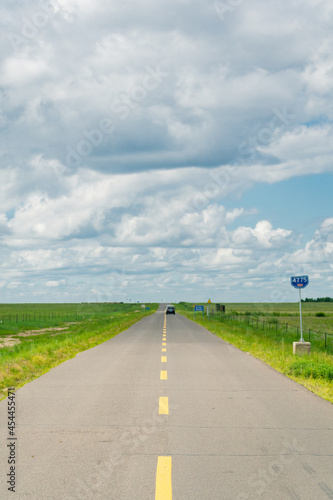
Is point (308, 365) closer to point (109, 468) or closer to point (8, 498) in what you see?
point (109, 468)

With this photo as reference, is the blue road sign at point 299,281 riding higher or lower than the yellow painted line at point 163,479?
higher

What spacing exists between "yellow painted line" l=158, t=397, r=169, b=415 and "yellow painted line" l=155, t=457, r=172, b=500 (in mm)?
2464

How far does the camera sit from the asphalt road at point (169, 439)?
193 inches

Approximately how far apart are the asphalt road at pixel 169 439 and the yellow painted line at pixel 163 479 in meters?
0.01

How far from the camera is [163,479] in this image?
508 centimetres

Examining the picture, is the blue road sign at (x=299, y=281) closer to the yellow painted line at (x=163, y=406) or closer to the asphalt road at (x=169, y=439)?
the asphalt road at (x=169, y=439)

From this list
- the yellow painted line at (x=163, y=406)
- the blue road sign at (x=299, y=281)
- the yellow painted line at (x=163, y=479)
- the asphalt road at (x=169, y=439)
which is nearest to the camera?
the yellow painted line at (x=163, y=479)

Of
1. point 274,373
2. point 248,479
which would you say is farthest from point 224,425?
point 274,373

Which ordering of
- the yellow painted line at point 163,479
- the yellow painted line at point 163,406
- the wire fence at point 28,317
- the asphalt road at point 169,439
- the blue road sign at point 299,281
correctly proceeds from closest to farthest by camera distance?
the yellow painted line at point 163,479 → the asphalt road at point 169,439 → the yellow painted line at point 163,406 → the blue road sign at point 299,281 → the wire fence at point 28,317

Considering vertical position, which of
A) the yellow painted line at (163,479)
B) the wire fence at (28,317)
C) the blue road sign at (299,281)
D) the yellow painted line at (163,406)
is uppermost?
the blue road sign at (299,281)

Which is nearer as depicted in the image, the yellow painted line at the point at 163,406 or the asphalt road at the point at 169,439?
the asphalt road at the point at 169,439

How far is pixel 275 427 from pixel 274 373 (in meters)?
5.99

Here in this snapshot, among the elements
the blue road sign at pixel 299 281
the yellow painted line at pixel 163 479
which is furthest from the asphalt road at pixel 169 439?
the blue road sign at pixel 299 281

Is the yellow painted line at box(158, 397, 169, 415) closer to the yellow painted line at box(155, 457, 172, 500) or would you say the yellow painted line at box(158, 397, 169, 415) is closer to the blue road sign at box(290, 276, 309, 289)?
the yellow painted line at box(155, 457, 172, 500)
